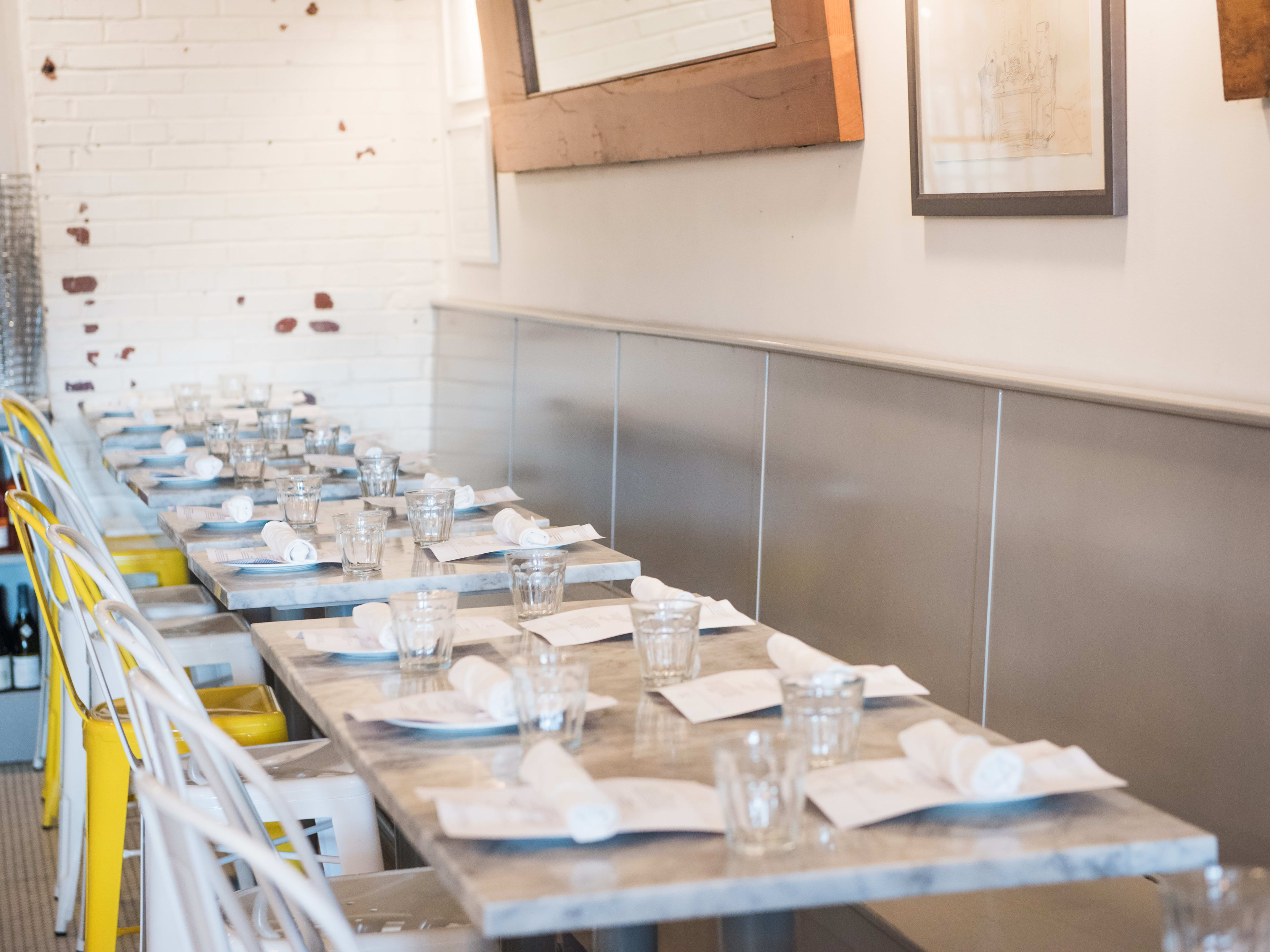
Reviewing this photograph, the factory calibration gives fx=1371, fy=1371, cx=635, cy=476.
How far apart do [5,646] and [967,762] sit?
3.28 meters

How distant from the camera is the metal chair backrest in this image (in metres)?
0.99

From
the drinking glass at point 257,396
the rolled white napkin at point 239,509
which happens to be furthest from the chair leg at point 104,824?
the drinking glass at point 257,396

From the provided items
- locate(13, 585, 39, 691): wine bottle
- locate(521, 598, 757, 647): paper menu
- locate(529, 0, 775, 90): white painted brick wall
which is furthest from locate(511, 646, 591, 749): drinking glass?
locate(13, 585, 39, 691): wine bottle

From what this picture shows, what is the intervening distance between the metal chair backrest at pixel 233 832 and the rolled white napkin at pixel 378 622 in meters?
0.24

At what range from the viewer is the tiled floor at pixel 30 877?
2.62 m

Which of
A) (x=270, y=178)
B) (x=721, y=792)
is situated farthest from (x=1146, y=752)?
(x=270, y=178)

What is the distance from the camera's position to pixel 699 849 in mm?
1040

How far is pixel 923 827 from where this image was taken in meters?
1.09

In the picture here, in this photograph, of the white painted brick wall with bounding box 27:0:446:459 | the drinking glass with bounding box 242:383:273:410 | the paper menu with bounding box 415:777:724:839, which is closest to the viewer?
the paper menu with bounding box 415:777:724:839

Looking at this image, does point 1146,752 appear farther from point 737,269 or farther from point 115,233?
point 115,233

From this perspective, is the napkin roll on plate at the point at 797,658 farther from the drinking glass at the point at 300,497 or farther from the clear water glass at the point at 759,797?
the drinking glass at the point at 300,497

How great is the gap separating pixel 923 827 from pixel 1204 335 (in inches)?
36.9

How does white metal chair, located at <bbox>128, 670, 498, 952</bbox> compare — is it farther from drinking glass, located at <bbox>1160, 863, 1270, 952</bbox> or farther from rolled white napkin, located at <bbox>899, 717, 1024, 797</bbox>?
drinking glass, located at <bbox>1160, 863, 1270, 952</bbox>

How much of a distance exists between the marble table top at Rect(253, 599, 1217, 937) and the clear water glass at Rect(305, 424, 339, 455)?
6.31 feet
